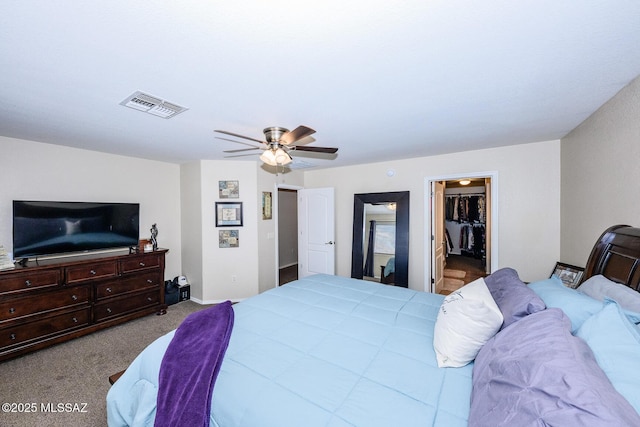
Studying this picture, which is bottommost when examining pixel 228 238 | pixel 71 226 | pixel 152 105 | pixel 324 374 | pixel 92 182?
pixel 324 374

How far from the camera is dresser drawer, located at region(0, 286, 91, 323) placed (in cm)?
246

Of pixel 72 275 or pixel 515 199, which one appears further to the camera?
pixel 515 199

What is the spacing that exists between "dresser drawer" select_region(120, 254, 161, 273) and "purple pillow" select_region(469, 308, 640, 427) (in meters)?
3.91

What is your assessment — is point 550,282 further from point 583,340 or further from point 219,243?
point 219,243

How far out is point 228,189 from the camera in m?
4.08

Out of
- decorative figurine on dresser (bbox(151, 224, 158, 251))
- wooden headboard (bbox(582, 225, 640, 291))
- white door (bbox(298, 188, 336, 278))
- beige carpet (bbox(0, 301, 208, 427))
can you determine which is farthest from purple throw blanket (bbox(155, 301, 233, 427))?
white door (bbox(298, 188, 336, 278))

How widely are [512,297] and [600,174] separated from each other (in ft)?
5.45

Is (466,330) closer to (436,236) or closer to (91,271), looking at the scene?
(436,236)

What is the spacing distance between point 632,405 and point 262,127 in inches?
106

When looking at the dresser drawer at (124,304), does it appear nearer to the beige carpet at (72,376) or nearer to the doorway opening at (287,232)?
the beige carpet at (72,376)

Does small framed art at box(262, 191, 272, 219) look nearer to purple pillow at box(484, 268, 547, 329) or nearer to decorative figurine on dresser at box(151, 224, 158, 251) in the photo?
decorative figurine on dresser at box(151, 224, 158, 251)

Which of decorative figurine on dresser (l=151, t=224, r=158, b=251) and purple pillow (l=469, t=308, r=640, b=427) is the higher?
decorative figurine on dresser (l=151, t=224, r=158, b=251)

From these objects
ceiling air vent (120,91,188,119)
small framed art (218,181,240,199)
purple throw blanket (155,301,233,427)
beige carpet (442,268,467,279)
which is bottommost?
beige carpet (442,268,467,279)

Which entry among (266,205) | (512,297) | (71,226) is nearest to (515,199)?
(512,297)
